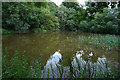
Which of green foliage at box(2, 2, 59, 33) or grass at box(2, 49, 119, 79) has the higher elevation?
green foliage at box(2, 2, 59, 33)

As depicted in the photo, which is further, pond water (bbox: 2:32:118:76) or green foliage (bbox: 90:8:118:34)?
green foliage (bbox: 90:8:118:34)

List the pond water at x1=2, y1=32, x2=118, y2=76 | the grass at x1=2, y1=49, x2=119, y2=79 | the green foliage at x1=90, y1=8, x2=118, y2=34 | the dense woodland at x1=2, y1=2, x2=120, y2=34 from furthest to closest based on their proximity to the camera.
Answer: the dense woodland at x1=2, y1=2, x2=120, y2=34, the green foliage at x1=90, y1=8, x2=118, y2=34, the pond water at x1=2, y1=32, x2=118, y2=76, the grass at x1=2, y1=49, x2=119, y2=79

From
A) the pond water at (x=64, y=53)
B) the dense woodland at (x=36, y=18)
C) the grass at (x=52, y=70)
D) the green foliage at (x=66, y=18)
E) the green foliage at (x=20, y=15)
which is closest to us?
the grass at (x=52, y=70)

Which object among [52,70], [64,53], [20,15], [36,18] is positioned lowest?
[64,53]

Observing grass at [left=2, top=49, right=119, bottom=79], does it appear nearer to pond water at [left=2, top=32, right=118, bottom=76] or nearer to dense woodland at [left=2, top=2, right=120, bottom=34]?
pond water at [left=2, top=32, right=118, bottom=76]

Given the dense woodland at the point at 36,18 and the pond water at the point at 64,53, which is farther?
the dense woodland at the point at 36,18

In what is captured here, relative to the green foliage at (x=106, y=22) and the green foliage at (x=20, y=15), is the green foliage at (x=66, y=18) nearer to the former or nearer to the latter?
the green foliage at (x=20, y=15)

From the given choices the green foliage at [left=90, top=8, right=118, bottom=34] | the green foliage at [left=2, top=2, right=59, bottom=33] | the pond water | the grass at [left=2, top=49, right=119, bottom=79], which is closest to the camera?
the grass at [left=2, top=49, right=119, bottom=79]

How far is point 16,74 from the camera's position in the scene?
1855 millimetres

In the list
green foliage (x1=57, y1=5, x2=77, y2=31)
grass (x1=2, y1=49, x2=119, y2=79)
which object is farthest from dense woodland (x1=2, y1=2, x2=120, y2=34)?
grass (x1=2, y1=49, x2=119, y2=79)

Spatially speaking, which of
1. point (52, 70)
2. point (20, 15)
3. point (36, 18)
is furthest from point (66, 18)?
point (52, 70)

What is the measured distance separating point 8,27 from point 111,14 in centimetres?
1069

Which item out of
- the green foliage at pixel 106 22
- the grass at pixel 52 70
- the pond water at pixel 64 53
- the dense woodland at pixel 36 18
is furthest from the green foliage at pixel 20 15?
the grass at pixel 52 70

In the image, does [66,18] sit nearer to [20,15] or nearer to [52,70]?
[20,15]
